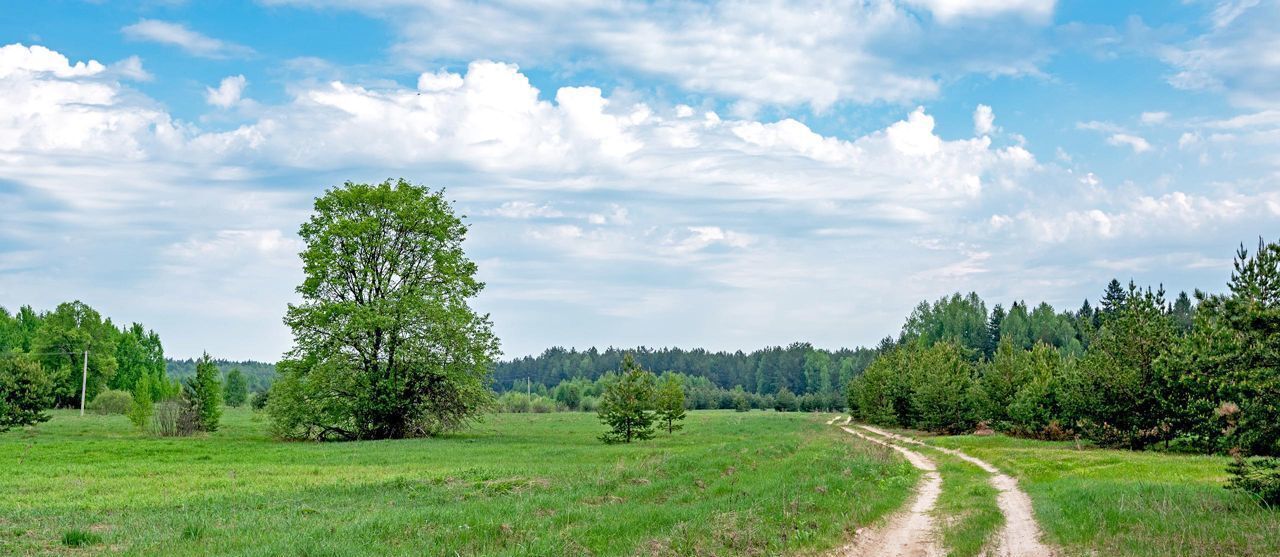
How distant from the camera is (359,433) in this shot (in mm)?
52938

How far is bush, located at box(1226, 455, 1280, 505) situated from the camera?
17328 mm

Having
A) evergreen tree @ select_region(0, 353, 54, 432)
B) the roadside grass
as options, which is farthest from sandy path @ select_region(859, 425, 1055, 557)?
evergreen tree @ select_region(0, 353, 54, 432)

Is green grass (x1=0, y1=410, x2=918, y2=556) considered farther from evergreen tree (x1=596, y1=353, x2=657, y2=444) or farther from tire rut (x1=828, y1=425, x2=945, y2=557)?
evergreen tree (x1=596, y1=353, x2=657, y2=444)

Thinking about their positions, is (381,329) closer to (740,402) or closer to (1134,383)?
(1134,383)

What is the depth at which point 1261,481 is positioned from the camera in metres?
17.7

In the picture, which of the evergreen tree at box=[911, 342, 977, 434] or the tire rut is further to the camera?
the evergreen tree at box=[911, 342, 977, 434]

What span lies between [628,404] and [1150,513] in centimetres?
3677

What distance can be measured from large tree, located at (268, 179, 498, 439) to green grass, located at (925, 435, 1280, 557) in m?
34.3

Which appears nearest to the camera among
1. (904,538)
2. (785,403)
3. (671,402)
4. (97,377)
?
(904,538)

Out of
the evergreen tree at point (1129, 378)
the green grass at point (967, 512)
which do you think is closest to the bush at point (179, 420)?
the green grass at point (967, 512)

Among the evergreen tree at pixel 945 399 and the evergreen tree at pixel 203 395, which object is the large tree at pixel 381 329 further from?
the evergreen tree at pixel 945 399

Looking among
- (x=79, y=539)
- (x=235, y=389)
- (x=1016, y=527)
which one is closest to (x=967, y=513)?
(x=1016, y=527)

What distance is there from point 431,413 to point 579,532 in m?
41.0

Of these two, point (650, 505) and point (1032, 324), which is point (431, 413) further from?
point (1032, 324)
